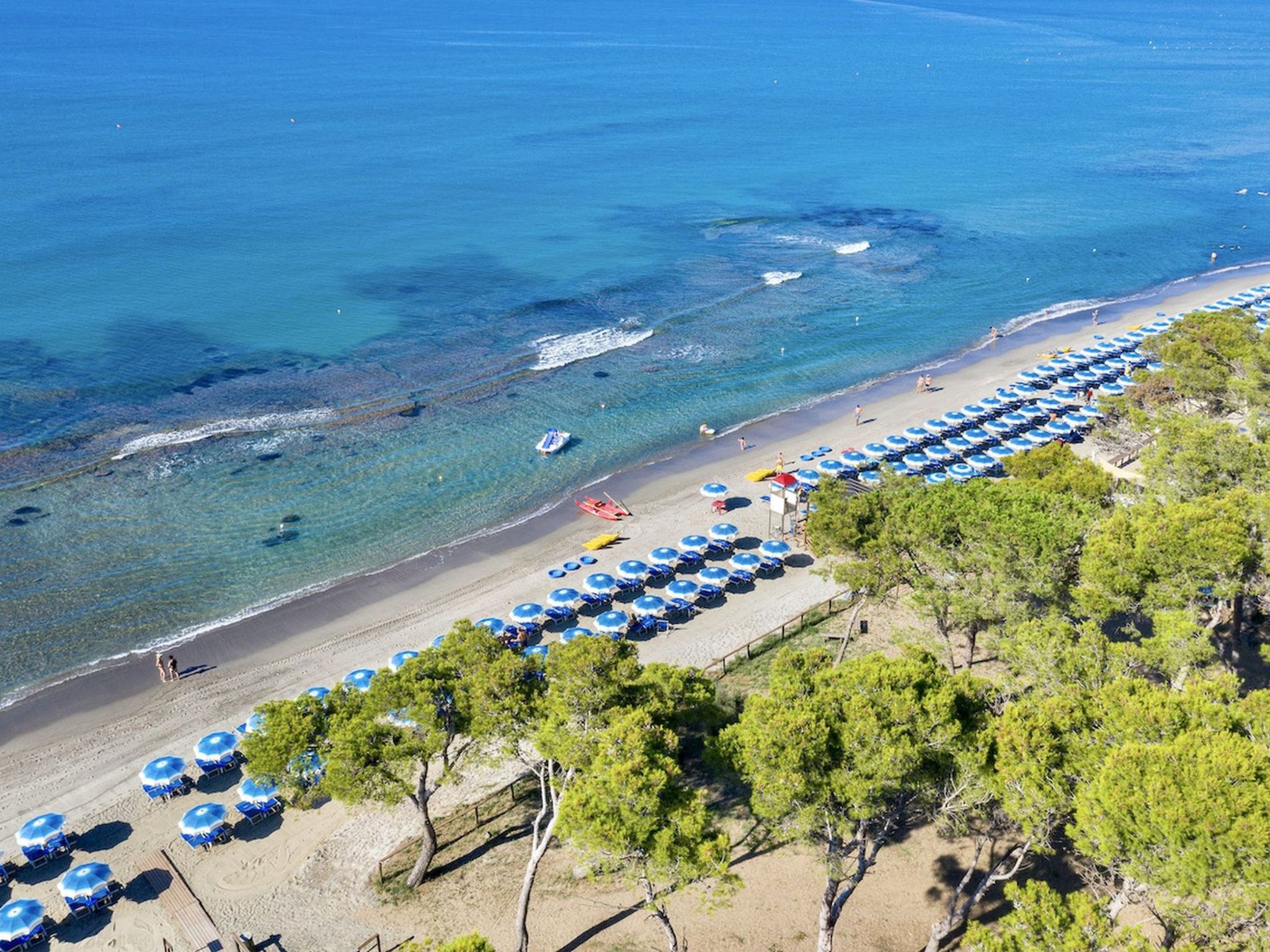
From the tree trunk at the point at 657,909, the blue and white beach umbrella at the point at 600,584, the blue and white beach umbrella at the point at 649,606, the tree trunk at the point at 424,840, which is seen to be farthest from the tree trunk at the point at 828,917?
the blue and white beach umbrella at the point at 600,584

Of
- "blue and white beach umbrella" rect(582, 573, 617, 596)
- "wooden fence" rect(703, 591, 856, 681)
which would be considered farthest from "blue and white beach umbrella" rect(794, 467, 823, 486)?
"blue and white beach umbrella" rect(582, 573, 617, 596)

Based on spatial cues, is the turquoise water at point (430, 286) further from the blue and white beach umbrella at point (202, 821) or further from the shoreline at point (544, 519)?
the blue and white beach umbrella at point (202, 821)

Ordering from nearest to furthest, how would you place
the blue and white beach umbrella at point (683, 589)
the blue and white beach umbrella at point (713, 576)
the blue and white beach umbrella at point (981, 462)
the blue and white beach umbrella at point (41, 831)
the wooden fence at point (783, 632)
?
the blue and white beach umbrella at point (41, 831), the wooden fence at point (783, 632), the blue and white beach umbrella at point (683, 589), the blue and white beach umbrella at point (713, 576), the blue and white beach umbrella at point (981, 462)

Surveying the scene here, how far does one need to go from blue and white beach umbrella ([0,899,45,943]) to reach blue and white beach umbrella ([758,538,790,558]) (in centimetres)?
2939

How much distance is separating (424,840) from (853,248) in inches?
3215

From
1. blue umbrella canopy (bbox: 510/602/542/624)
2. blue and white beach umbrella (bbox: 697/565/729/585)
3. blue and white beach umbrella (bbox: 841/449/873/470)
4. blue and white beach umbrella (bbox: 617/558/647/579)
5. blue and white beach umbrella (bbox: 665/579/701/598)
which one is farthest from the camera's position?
blue and white beach umbrella (bbox: 841/449/873/470)

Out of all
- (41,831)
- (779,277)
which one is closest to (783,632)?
(41,831)

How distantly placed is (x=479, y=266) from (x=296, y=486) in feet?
134

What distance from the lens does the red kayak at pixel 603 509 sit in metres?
48.5

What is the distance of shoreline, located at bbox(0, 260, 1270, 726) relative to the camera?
38.2 m

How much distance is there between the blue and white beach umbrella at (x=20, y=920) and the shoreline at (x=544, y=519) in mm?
11841

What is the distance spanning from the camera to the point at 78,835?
28516 millimetres

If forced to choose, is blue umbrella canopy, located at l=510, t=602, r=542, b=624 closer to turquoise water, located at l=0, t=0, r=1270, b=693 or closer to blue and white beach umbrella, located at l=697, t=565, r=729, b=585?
blue and white beach umbrella, located at l=697, t=565, r=729, b=585

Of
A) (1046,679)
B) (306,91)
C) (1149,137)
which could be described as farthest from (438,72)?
(1046,679)
